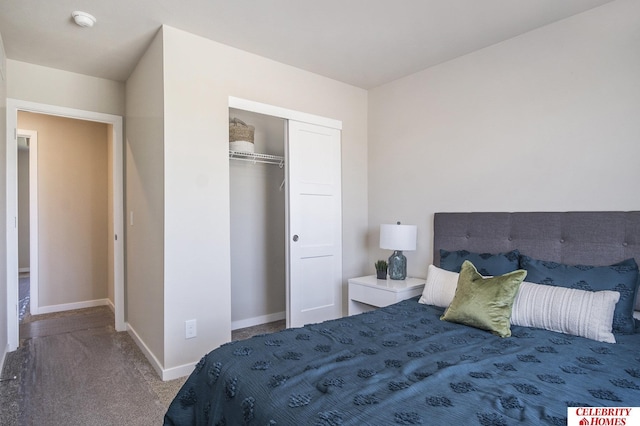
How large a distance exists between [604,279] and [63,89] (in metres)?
4.46

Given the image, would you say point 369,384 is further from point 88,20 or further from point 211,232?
point 88,20

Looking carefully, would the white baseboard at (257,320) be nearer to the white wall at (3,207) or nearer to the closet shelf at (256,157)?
the closet shelf at (256,157)

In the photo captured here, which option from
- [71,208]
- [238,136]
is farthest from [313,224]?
[71,208]

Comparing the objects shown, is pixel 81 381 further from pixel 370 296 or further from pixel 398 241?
pixel 398 241

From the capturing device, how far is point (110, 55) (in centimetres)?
303

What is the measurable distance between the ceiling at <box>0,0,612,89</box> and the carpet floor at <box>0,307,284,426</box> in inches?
98.8

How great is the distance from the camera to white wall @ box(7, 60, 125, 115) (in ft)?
10.3

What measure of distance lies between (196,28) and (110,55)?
37.9 inches

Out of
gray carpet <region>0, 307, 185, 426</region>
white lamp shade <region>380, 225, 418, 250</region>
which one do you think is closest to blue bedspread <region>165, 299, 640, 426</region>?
gray carpet <region>0, 307, 185, 426</region>

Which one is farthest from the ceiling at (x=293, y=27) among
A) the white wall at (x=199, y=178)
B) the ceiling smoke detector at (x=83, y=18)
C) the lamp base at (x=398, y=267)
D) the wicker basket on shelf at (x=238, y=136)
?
the lamp base at (x=398, y=267)

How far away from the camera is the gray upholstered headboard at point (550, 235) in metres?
2.14

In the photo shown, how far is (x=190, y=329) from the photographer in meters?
2.68

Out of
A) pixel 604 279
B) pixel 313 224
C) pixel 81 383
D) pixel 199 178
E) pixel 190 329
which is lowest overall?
pixel 81 383

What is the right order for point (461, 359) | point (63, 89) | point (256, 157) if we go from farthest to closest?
1. point (256, 157)
2. point (63, 89)
3. point (461, 359)
